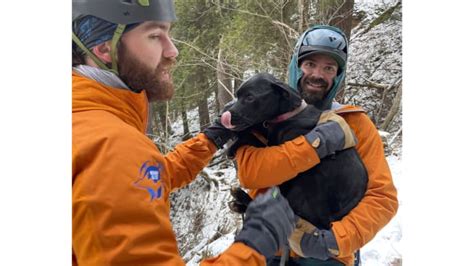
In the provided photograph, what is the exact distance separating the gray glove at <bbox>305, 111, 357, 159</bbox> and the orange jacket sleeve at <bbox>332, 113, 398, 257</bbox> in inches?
2.5

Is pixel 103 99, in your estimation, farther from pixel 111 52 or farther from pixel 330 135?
pixel 330 135

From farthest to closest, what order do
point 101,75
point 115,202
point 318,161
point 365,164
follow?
point 365,164 < point 318,161 < point 101,75 < point 115,202

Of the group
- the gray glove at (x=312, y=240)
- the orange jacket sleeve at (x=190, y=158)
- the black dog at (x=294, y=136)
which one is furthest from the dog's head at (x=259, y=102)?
the gray glove at (x=312, y=240)

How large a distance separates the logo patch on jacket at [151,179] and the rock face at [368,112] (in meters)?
0.35

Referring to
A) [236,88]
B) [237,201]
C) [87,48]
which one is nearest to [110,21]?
[87,48]

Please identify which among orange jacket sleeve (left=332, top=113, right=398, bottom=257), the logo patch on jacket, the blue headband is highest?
the blue headband

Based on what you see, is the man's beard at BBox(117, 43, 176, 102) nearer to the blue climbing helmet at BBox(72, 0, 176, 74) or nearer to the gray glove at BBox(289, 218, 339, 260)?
the blue climbing helmet at BBox(72, 0, 176, 74)

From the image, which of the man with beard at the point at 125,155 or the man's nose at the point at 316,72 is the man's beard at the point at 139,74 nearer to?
the man with beard at the point at 125,155

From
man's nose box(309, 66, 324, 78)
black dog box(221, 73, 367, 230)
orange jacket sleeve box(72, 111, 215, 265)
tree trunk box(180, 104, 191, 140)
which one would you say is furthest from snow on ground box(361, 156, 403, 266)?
orange jacket sleeve box(72, 111, 215, 265)

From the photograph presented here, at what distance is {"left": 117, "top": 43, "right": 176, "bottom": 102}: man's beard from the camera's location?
0.72 m

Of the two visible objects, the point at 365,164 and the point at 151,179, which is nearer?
the point at 151,179

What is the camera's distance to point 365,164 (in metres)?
0.97

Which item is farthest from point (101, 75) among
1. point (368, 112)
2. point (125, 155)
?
point (368, 112)

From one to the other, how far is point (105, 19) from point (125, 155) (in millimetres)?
238
